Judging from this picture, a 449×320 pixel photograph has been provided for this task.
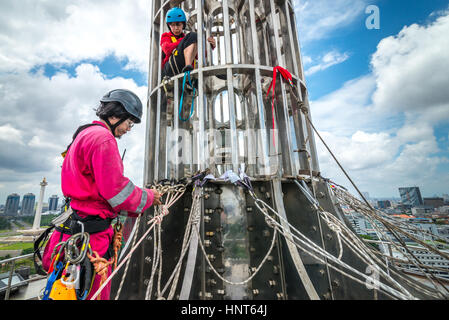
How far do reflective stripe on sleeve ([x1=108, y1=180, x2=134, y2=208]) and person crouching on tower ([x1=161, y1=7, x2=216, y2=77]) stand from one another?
2802mm

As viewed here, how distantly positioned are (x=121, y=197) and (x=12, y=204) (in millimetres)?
100813

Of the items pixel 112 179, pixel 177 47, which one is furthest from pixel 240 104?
pixel 112 179

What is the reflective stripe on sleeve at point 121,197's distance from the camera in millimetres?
1875

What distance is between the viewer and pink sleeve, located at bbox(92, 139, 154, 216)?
184 centimetres

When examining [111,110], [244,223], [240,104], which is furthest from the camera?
[240,104]

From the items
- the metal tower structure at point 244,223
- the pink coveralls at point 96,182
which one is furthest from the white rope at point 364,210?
the pink coveralls at point 96,182

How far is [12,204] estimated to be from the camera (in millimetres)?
68562

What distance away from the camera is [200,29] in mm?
3916

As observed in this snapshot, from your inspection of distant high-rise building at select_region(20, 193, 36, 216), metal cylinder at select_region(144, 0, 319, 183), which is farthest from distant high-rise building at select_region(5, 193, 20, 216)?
metal cylinder at select_region(144, 0, 319, 183)

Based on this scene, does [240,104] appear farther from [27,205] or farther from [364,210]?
[27,205]

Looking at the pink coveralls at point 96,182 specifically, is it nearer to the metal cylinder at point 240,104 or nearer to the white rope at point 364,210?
the metal cylinder at point 240,104

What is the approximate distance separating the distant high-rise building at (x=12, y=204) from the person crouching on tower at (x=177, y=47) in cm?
9625
